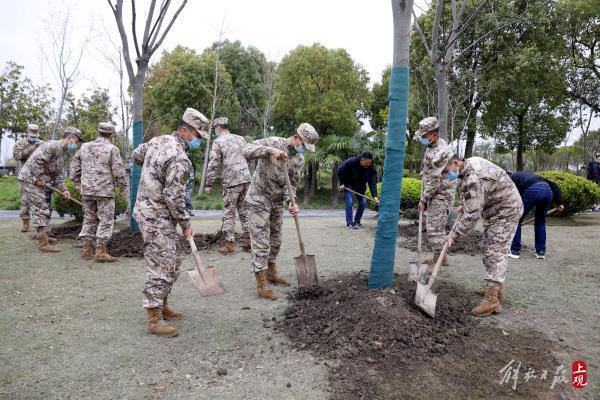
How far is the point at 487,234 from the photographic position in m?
4.49

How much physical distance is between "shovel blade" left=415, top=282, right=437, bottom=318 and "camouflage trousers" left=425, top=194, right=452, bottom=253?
74.9 inches

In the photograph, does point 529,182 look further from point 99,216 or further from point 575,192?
point 99,216

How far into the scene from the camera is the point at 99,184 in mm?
6305

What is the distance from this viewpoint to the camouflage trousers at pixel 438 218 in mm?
5703

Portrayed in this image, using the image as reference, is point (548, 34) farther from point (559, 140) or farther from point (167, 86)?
point (167, 86)

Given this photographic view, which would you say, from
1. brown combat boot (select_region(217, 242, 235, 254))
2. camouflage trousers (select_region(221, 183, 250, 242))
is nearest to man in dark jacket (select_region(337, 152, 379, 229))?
camouflage trousers (select_region(221, 183, 250, 242))

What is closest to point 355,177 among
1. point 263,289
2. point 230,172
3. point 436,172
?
point 230,172

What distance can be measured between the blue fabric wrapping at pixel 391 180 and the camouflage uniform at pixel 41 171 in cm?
575

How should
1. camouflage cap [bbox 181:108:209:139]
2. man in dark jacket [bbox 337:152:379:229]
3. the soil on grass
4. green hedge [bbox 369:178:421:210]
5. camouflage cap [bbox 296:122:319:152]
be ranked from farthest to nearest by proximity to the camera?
green hedge [bbox 369:178:421:210]
man in dark jacket [bbox 337:152:379:229]
camouflage cap [bbox 296:122:319:152]
camouflage cap [bbox 181:108:209:139]
the soil on grass

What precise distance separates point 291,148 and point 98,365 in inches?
113

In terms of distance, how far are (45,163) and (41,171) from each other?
15 cm

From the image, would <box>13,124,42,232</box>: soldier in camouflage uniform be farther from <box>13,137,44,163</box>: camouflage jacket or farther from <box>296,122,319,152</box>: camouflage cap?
<box>296,122,319,152</box>: camouflage cap

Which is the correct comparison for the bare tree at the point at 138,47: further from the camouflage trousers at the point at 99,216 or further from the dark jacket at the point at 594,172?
the dark jacket at the point at 594,172

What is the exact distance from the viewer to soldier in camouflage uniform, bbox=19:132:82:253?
695 centimetres
